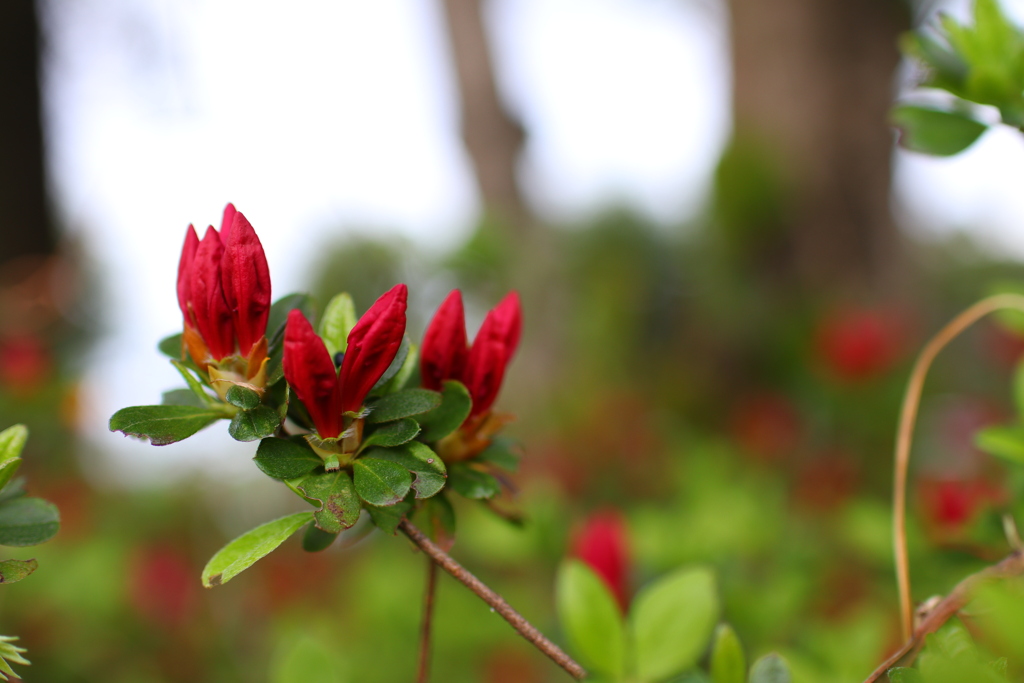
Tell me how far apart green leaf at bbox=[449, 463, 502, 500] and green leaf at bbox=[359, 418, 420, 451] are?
7 centimetres

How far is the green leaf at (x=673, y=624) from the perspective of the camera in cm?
67

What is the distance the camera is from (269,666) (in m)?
1.57

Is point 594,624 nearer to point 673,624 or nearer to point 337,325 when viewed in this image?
point 673,624

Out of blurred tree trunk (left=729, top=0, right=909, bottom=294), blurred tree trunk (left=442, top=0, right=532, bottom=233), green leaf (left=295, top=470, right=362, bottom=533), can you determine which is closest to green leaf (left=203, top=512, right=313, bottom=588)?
green leaf (left=295, top=470, right=362, bottom=533)

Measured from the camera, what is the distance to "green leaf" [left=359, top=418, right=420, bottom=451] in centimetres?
50

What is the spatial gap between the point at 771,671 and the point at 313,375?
0.40 metres

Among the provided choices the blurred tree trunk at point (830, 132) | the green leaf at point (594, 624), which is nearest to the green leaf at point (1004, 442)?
the green leaf at point (594, 624)

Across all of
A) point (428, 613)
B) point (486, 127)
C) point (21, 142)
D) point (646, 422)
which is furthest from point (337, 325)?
point (486, 127)

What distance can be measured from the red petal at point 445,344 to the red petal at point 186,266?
7.3 inches

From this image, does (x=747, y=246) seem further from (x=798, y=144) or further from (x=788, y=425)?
(x=788, y=425)

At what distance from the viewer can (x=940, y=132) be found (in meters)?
0.68

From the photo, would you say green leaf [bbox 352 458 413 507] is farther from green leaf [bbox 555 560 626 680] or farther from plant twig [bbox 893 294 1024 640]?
plant twig [bbox 893 294 1024 640]

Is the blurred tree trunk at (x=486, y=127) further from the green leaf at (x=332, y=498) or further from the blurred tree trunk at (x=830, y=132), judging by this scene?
the green leaf at (x=332, y=498)

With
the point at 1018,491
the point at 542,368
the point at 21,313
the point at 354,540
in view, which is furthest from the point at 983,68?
the point at 542,368
